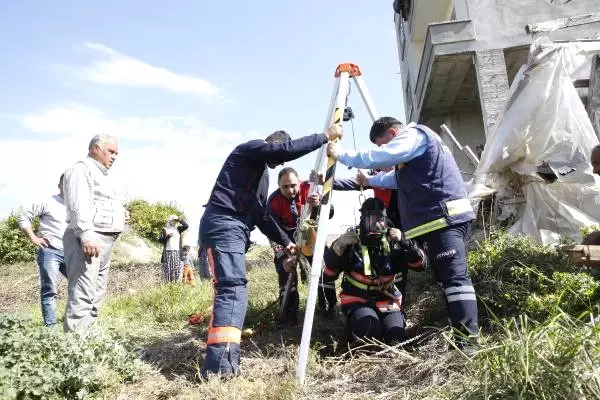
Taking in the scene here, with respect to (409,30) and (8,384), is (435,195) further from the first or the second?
(409,30)

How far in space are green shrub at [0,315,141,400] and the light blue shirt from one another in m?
2.03

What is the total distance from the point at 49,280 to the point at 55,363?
234 centimetres

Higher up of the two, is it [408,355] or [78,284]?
[78,284]

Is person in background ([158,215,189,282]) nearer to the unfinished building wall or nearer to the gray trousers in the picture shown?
the gray trousers

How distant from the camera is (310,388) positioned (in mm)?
2979

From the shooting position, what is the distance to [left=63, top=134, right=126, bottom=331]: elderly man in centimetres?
399

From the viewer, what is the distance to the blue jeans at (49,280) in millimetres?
5121

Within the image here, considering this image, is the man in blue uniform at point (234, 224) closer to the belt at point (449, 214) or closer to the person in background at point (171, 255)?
the belt at point (449, 214)

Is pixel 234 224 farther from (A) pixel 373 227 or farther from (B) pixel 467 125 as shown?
(B) pixel 467 125

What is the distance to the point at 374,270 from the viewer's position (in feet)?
12.8

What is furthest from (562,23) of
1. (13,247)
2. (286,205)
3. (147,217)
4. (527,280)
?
(13,247)

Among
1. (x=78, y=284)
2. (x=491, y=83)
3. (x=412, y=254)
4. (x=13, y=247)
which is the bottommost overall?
(x=13, y=247)

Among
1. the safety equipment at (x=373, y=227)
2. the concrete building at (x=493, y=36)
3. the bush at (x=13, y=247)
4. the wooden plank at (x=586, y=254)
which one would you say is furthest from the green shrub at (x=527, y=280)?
the bush at (x=13, y=247)

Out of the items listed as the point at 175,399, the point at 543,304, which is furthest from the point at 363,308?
the point at 175,399
